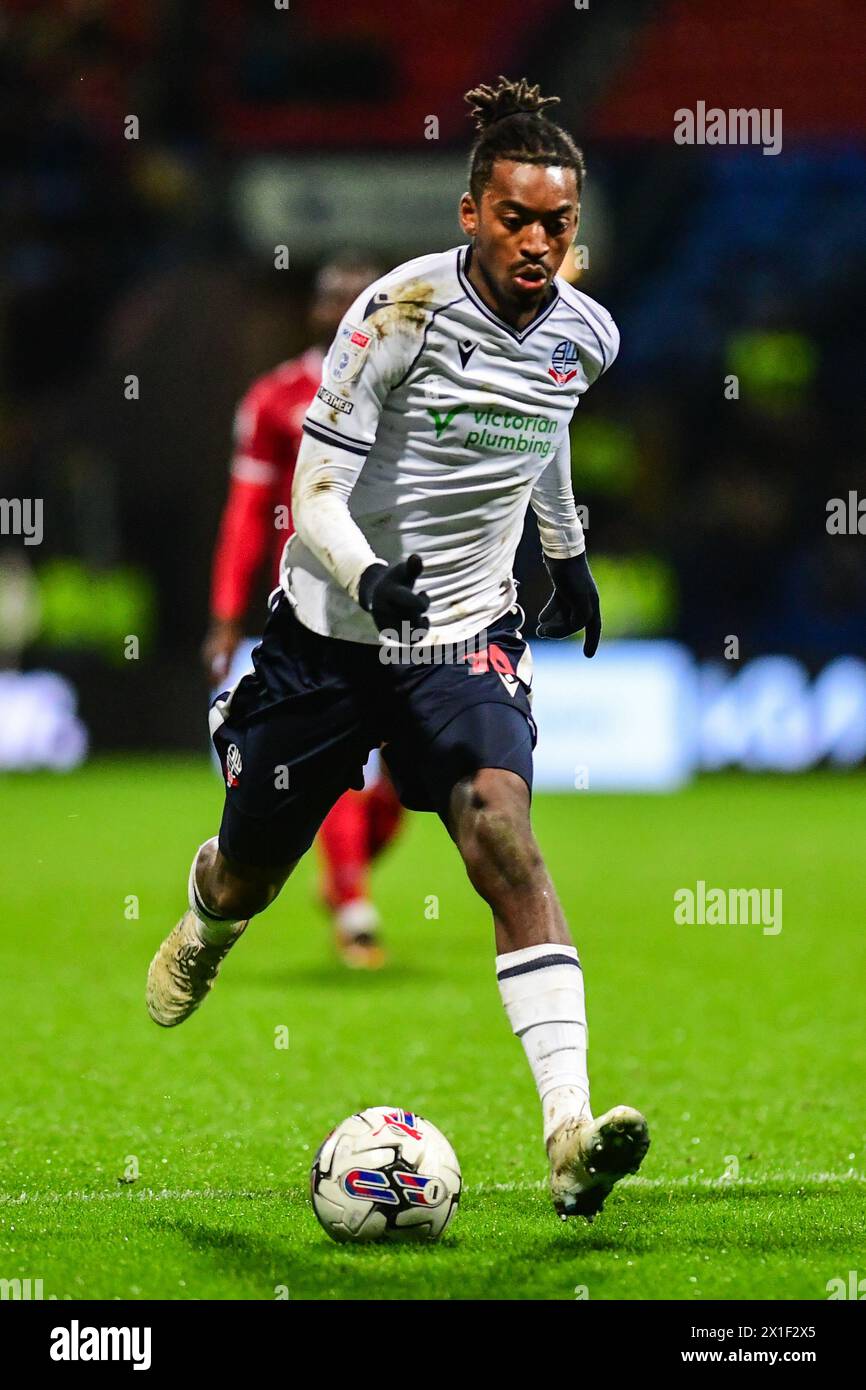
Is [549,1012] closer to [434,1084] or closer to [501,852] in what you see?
[501,852]

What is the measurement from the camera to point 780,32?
21.4 m

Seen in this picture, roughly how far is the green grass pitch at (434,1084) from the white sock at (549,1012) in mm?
309

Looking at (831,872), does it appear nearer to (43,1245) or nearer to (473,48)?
(43,1245)

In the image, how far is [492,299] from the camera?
13.4 feet

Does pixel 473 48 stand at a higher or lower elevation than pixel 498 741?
higher

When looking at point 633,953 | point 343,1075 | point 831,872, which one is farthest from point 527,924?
point 831,872

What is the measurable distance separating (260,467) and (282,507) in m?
0.17

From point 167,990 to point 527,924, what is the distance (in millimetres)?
1224

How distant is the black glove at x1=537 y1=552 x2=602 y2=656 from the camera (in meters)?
4.68
